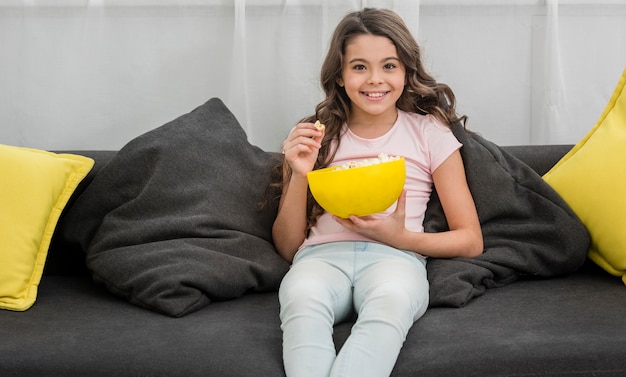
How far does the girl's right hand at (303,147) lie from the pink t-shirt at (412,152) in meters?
0.14

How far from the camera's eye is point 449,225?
2131 millimetres

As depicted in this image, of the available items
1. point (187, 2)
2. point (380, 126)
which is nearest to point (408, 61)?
point (380, 126)

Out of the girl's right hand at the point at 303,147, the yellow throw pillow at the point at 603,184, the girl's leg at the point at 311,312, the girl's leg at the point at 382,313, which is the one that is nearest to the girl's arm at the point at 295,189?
the girl's right hand at the point at 303,147

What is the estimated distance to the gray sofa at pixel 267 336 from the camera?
5.46ft

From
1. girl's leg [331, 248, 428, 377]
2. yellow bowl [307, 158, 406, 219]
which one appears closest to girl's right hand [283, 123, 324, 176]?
yellow bowl [307, 158, 406, 219]

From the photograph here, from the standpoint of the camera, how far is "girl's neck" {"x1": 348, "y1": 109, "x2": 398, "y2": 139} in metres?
2.19

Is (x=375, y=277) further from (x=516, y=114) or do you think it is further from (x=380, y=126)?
(x=516, y=114)

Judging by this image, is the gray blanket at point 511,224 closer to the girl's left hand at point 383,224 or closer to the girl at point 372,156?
the girl at point 372,156

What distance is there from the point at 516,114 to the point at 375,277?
3.16ft

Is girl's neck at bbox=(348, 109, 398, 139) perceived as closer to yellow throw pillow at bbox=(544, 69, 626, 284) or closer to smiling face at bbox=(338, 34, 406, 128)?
smiling face at bbox=(338, 34, 406, 128)

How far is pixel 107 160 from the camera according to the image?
7.63ft

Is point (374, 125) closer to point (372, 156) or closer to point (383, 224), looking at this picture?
point (372, 156)

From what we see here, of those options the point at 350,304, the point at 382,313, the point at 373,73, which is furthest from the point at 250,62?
the point at 382,313

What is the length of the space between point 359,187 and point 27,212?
2.41ft
